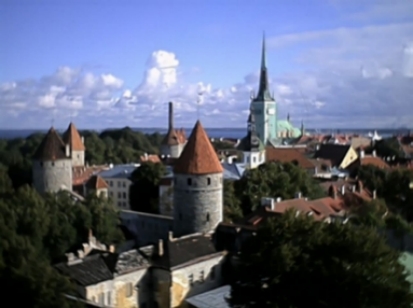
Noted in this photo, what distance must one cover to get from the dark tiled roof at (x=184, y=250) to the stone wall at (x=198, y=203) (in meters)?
1.30

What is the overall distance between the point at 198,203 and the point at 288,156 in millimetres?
26360

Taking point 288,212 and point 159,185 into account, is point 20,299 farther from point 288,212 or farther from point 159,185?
point 159,185

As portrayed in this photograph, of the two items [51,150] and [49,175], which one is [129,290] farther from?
[51,150]

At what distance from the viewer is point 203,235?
2247cm

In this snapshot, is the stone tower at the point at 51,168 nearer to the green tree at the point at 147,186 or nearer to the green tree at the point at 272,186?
the green tree at the point at 147,186

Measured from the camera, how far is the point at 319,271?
45.3ft

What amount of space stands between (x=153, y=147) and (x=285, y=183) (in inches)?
1618

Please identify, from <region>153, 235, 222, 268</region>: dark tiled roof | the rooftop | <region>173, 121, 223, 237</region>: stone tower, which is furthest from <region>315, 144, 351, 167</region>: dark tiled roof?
<region>153, 235, 222, 268</region>: dark tiled roof

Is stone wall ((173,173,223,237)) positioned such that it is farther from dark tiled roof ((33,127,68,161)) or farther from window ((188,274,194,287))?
dark tiled roof ((33,127,68,161))

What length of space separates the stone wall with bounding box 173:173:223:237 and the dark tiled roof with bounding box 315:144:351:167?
29272mm

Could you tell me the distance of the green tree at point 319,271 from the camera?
13312 millimetres

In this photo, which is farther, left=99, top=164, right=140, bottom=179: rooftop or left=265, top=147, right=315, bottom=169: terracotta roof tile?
left=265, top=147, right=315, bottom=169: terracotta roof tile

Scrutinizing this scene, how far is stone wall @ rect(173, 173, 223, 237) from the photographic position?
23.3 meters

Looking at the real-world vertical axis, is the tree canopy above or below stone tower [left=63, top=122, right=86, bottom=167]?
below
